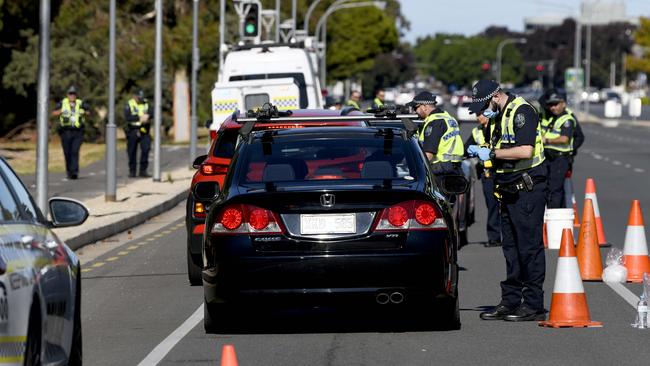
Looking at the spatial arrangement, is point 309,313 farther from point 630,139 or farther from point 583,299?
point 630,139

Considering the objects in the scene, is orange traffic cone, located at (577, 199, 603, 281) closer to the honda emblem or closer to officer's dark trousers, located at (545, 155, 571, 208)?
the honda emblem

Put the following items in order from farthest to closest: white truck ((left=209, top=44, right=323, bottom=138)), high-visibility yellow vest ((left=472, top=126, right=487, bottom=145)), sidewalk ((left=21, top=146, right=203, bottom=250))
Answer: white truck ((left=209, top=44, right=323, bottom=138)) < sidewalk ((left=21, top=146, right=203, bottom=250)) < high-visibility yellow vest ((left=472, top=126, right=487, bottom=145))

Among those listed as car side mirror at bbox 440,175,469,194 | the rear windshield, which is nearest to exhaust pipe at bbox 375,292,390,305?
the rear windshield

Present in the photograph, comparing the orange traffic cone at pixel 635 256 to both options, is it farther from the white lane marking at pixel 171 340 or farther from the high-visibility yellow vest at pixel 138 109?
the high-visibility yellow vest at pixel 138 109

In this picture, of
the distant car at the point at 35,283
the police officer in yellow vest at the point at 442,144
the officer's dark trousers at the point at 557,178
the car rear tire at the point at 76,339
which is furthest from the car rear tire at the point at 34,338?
the officer's dark trousers at the point at 557,178

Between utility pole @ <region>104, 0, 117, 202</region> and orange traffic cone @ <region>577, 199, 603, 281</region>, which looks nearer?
orange traffic cone @ <region>577, 199, 603, 281</region>

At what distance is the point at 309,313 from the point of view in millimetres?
13195

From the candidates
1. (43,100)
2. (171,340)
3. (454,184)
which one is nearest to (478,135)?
(43,100)

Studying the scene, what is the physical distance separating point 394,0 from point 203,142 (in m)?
120

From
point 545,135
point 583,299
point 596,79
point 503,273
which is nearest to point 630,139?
point 545,135

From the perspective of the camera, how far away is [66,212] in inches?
346

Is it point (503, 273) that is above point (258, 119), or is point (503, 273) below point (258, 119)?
below

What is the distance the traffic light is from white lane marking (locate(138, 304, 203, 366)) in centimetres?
2735

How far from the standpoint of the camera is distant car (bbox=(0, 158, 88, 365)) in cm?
697
